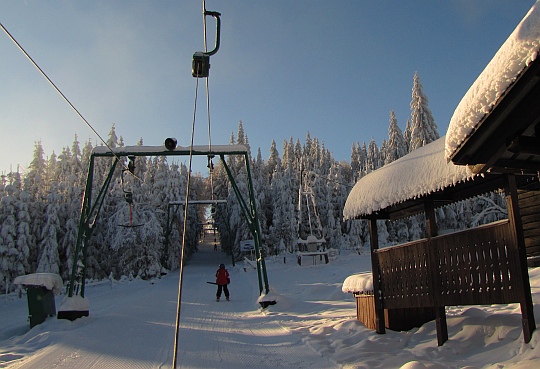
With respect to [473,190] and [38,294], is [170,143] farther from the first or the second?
[473,190]

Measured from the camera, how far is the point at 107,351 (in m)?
8.55

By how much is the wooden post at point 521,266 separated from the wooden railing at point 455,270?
66 mm

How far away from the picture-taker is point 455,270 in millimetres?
7070

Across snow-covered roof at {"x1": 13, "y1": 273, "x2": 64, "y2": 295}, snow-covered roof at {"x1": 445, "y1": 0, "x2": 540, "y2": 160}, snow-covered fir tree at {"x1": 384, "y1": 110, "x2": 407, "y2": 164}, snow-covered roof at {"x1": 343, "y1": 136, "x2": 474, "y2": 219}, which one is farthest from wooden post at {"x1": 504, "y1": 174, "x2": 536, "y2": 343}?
snow-covered fir tree at {"x1": 384, "y1": 110, "x2": 407, "y2": 164}

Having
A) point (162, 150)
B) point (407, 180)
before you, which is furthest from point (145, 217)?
point (407, 180)

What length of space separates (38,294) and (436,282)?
11961 millimetres

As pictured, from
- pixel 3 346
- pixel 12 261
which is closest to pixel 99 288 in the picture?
pixel 12 261

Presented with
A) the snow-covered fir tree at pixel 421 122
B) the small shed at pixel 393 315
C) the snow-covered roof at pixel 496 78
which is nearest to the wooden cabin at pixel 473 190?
the snow-covered roof at pixel 496 78

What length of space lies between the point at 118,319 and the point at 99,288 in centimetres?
1825

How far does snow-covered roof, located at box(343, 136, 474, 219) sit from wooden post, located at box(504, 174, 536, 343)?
0.60 meters

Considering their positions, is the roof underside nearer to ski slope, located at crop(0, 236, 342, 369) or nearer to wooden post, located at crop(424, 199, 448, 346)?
wooden post, located at crop(424, 199, 448, 346)

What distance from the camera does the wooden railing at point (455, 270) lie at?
19.9ft

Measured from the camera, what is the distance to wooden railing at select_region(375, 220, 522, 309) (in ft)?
19.9

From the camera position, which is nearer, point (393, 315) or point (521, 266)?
point (521, 266)
